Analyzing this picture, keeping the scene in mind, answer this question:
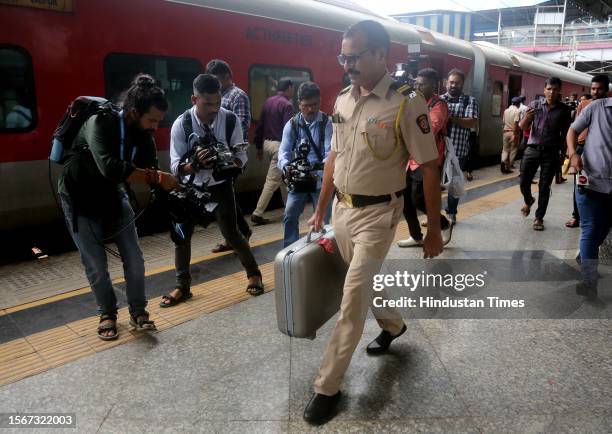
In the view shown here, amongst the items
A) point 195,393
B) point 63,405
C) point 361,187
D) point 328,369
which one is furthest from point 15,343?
point 361,187

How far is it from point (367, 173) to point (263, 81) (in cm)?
418

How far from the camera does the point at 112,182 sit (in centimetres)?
280

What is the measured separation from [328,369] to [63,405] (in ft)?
4.05

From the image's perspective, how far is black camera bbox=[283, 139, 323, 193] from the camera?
12.2 ft

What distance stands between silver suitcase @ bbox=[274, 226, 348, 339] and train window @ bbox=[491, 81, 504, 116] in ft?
33.1

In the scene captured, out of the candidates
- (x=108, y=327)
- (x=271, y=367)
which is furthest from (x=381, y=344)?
(x=108, y=327)

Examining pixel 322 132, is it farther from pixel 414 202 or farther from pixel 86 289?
pixel 86 289

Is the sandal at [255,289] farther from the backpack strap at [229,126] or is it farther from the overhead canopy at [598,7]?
the overhead canopy at [598,7]

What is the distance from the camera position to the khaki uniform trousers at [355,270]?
2205 mm

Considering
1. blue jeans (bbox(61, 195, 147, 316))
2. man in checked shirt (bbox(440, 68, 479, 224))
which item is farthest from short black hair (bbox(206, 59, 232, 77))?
man in checked shirt (bbox(440, 68, 479, 224))

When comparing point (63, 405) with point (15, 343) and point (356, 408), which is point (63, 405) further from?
point (356, 408)

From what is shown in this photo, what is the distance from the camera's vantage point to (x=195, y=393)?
2.39 metres

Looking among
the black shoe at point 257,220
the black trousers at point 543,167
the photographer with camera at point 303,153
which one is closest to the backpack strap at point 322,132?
the photographer with camera at point 303,153

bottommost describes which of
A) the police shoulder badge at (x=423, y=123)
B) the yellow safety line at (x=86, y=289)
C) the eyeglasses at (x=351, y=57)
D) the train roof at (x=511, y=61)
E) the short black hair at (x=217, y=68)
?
the yellow safety line at (x=86, y=289)
